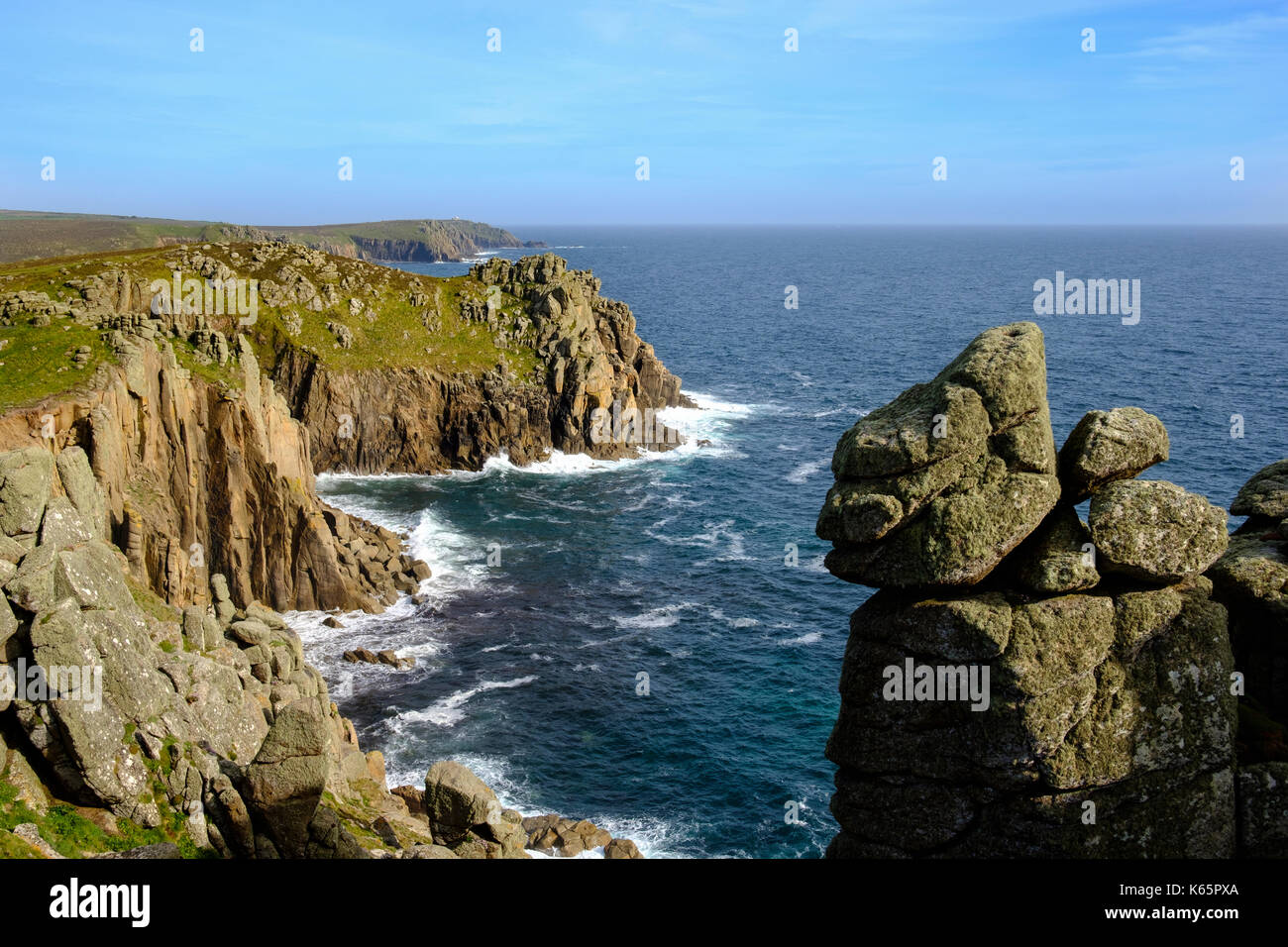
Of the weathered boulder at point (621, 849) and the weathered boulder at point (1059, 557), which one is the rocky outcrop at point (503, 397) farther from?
the weathered boulder at point (1059, 557)

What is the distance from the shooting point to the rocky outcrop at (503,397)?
4365 inches

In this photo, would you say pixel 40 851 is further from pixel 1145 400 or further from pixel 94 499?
pixel 1145 400

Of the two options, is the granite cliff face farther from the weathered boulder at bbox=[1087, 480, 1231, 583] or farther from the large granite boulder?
the weathered boulder at bbox=[1087, 480, 1231, 583]

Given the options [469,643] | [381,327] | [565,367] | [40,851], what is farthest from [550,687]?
[381,327]

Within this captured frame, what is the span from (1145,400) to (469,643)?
107607mm

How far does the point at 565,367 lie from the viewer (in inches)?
4724

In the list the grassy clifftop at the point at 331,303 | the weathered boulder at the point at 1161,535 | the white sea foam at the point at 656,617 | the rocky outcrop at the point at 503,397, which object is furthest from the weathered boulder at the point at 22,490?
the rocky outcrop at the point at 503,397

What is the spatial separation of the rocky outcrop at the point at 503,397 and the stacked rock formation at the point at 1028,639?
310 feet

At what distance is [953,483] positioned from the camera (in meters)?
23.0

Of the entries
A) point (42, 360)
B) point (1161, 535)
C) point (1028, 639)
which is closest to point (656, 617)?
point (42, 360)

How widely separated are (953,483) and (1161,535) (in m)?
5.03

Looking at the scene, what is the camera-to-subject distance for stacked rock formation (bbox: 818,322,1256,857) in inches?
865

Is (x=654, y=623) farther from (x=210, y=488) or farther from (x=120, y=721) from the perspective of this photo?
(x=120, y=721)
